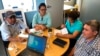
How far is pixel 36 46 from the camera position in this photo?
1.77 metres

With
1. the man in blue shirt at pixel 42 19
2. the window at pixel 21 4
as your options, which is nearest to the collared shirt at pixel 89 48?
the man in blue shirt at pixel 42 19

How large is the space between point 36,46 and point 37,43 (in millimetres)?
54

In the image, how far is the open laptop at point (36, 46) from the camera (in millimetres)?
1706

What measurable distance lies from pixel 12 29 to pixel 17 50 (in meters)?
0.67

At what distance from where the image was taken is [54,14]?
155 inches

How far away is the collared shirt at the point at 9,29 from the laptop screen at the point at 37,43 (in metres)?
0.60

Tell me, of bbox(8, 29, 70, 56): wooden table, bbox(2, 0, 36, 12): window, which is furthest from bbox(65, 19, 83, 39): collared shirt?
bbox(2, 0, 36, 12): window

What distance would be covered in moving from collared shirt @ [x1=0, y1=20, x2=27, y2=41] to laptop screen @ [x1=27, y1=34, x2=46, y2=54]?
0.60 m

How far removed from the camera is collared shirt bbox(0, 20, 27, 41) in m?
2.24

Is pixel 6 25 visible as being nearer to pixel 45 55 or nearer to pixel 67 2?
pixel 45 55

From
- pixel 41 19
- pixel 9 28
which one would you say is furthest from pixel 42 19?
pixel 9 28

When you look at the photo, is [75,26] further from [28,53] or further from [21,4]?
[21,4]

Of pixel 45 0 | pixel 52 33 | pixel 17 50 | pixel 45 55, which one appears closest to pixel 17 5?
pixel 45 0

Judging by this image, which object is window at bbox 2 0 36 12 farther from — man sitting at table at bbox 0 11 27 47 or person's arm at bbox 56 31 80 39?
person's arm at bbox 56 31 80 39
